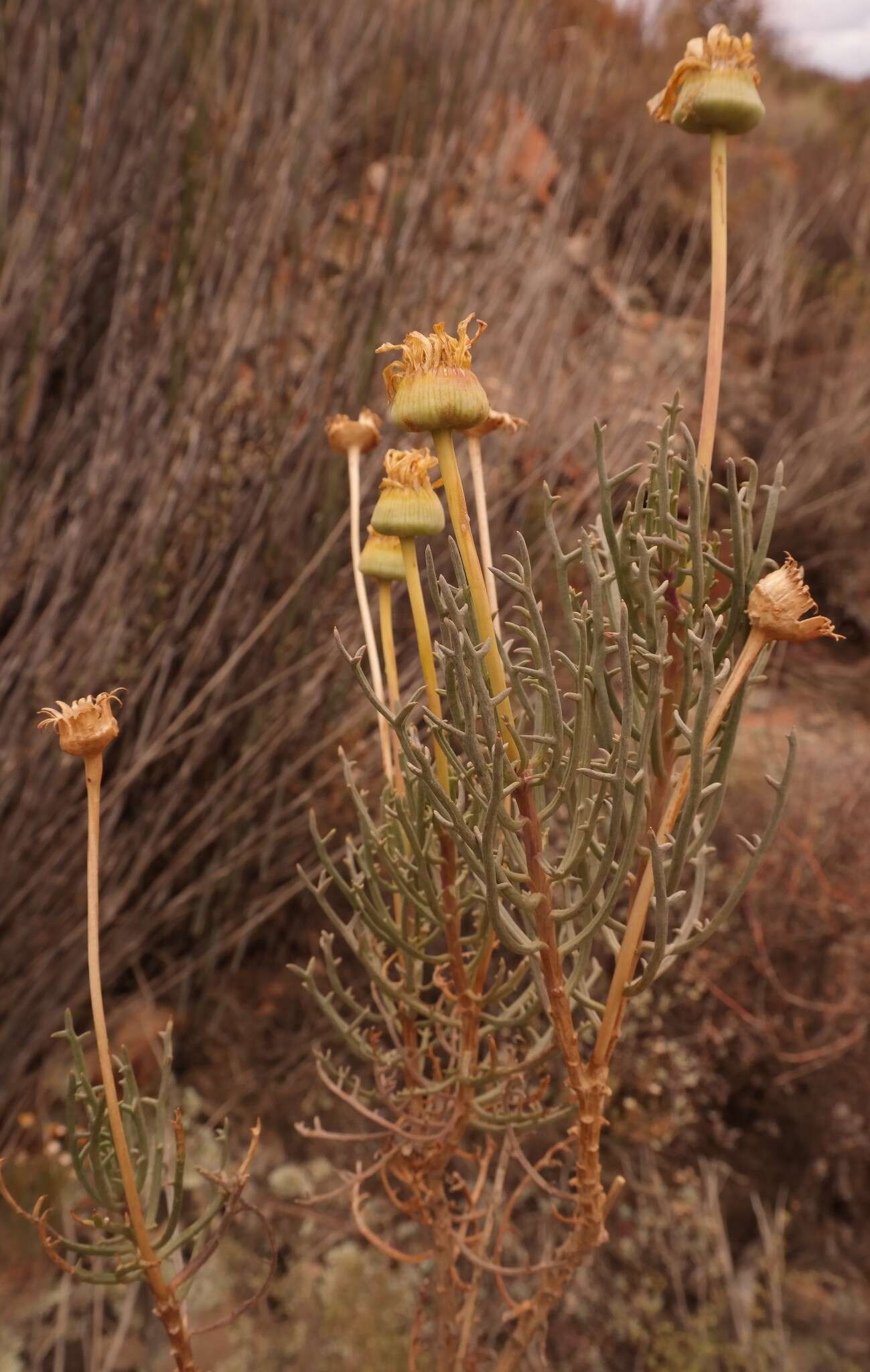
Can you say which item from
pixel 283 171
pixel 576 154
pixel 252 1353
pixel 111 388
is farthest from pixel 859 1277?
pixel 576 154

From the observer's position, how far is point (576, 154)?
2.38 m

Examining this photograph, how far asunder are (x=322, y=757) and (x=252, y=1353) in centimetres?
75

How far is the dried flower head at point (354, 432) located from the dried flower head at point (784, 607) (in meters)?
0.26

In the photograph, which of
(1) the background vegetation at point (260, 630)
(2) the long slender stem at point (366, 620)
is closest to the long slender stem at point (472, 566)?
(2) the long slender stem at point (366, 620)

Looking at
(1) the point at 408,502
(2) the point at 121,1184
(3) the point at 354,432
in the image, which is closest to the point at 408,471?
(1) the point at 408,502

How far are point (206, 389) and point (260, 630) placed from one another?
1.37 ft

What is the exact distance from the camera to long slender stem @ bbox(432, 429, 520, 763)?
33cm

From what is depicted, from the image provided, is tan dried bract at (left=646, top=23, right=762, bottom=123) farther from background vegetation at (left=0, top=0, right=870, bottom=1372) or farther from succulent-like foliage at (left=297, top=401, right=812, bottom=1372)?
background vegetation at (left=0, top=0, right=870, bottom=1372)

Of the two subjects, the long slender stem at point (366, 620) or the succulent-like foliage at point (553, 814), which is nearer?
the succulent-like foliage at point (553, 814)

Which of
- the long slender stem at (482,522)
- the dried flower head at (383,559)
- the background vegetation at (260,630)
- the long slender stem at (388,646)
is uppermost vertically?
the long slender stem at (482,522)

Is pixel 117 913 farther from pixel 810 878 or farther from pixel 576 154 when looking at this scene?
pixel 576 154

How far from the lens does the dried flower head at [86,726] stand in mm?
357

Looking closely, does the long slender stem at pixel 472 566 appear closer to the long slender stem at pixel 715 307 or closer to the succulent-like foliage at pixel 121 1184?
the long slender stem at pixel 715 307

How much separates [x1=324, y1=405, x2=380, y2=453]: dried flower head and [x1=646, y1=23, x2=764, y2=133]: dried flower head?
0.70 ft
